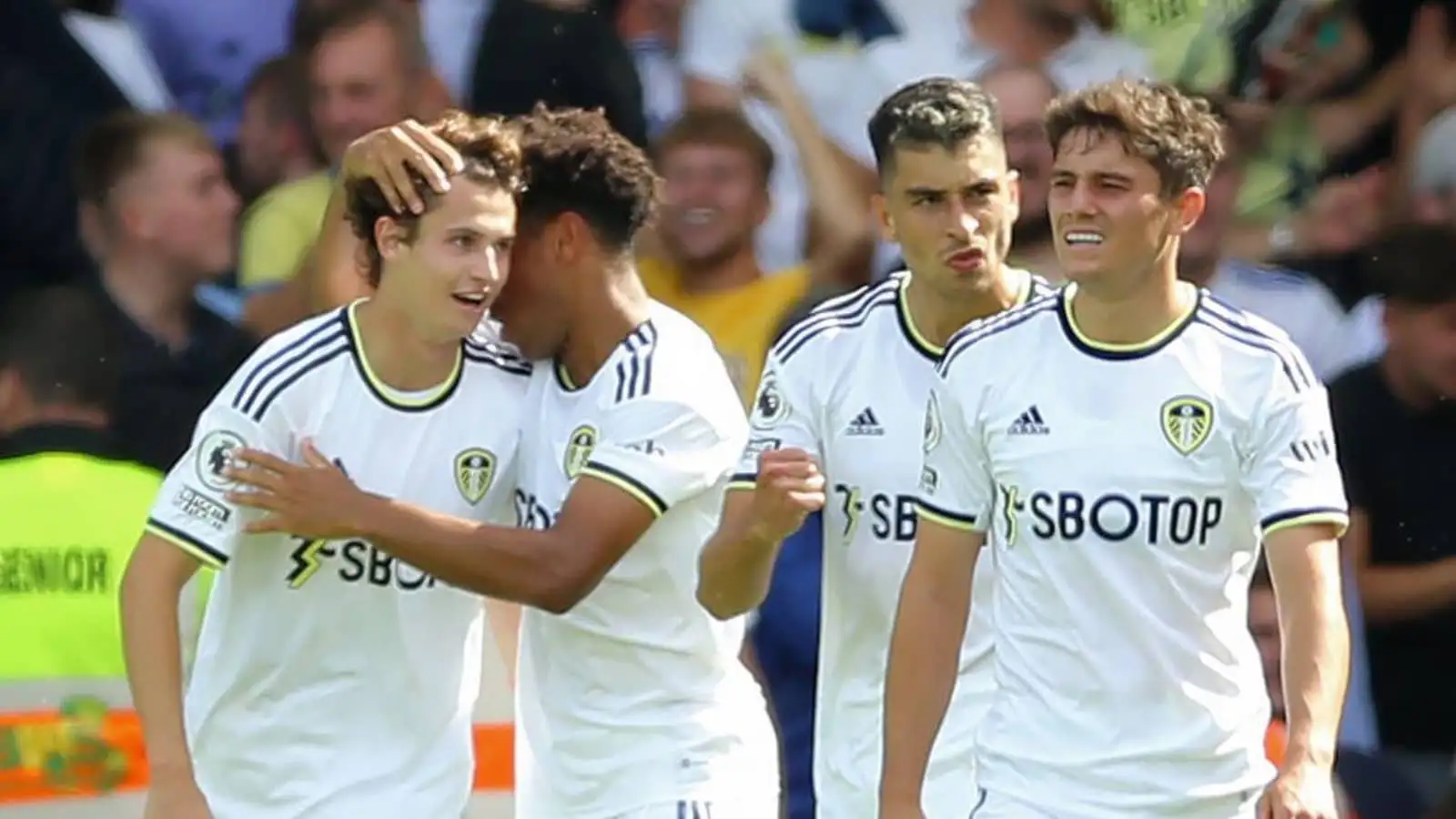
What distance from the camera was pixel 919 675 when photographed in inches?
175

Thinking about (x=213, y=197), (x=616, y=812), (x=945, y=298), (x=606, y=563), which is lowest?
(x=616, y=812)

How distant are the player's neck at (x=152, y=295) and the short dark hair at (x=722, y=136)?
123cm

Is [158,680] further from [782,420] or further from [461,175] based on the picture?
[782,420]

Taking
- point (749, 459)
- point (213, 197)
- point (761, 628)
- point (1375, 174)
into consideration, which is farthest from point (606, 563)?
point (1375, 174)

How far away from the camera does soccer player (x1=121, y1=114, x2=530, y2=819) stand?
15.5ft

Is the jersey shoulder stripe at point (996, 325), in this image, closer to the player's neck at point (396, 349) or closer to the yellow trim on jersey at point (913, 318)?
the yellow trim on jersey at point (913, 318)

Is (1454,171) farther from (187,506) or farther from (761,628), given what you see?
(187,506)

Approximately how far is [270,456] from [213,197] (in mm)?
2442

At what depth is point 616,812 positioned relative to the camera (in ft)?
16.1

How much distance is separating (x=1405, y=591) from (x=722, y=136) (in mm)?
2027

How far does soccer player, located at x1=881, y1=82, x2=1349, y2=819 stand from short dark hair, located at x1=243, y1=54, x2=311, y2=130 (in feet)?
9.46

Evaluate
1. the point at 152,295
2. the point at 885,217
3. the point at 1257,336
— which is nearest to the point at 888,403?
the point at 885,217

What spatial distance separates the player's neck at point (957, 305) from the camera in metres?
4.92

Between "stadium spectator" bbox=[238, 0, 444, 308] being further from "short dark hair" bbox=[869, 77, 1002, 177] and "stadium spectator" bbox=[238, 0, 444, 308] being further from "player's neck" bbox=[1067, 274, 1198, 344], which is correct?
"player's neck" bbox=[1067, 274, 1198, 344]
